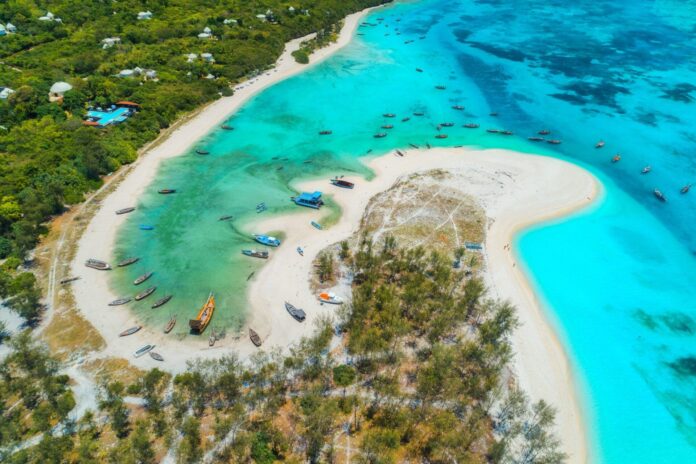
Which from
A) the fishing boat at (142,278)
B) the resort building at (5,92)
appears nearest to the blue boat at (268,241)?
the fishing boat at (142,278)

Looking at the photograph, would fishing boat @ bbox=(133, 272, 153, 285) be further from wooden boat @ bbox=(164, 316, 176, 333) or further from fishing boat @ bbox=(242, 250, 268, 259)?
fishing boat @ bbox=(242, 250, 268, 259)

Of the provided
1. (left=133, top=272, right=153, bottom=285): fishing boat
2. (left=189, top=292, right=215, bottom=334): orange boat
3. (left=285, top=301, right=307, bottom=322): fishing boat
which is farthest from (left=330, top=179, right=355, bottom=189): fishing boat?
(left=133, top=272, right=153, bottom=285): fishing boat

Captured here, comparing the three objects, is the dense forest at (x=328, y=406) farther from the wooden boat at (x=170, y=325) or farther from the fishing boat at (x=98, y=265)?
the fishing boat at (x=98, y=265)

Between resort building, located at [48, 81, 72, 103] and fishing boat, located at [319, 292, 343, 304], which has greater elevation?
resort building, located at [48, 81, 72, 103]

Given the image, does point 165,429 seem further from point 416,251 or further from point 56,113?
point 56,113

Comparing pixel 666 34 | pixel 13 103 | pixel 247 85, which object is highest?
pixel 13 103

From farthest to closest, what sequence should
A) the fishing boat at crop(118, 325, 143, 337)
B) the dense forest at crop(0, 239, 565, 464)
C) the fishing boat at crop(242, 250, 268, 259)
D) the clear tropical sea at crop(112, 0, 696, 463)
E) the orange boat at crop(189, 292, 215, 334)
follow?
the fishing boat at crop(242, 250, 268, 259)
the orange boat at crop(189, 292, 215, 334)
the fishing boat at crop(118, 325, 143, 337)
the clear tropical sea at crop(112, 0, 696, 463)
the dense forest at crop(0, 239, 565, 464)

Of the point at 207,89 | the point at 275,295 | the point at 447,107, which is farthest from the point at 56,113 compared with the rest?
the point at 447,107
